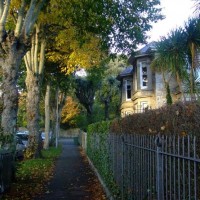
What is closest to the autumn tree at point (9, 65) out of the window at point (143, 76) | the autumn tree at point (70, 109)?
the window at point (143, 76)

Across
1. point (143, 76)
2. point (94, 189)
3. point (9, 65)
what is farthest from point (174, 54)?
point (143, 76)

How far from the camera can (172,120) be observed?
5.77 m

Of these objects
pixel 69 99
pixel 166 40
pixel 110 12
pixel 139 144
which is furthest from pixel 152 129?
pixel 69 99

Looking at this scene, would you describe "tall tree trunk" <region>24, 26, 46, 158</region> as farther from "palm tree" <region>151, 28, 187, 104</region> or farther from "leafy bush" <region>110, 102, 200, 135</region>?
"leafy bush" <region>110, 102, 200, 135</region>

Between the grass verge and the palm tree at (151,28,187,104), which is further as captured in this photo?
the palm tree at (151,28,187,104)

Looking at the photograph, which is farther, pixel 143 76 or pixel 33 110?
pixel 143 76

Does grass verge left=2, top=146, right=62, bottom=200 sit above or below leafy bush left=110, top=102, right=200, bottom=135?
below

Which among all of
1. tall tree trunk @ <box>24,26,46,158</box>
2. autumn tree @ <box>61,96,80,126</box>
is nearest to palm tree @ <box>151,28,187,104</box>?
tall tree trunk @ <box>24,26,46,158</box>

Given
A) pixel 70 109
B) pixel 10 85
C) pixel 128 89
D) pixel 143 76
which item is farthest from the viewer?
pixel 70 109

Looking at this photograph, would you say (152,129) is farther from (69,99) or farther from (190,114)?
(69,99)

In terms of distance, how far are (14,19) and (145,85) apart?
1844 cm

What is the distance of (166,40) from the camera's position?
19125 mm

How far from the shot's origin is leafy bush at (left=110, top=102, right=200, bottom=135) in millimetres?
5074

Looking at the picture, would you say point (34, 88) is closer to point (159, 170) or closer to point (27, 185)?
point (27, 185)
